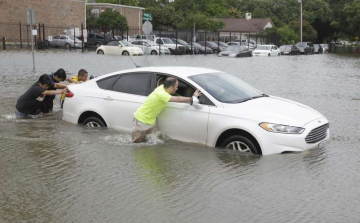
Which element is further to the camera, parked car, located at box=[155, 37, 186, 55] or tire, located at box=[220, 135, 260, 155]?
parked car, located at box=[155, 37, 186, 55]

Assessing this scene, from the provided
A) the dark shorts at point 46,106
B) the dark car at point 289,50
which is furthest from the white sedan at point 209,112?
the dark car at point 289,50

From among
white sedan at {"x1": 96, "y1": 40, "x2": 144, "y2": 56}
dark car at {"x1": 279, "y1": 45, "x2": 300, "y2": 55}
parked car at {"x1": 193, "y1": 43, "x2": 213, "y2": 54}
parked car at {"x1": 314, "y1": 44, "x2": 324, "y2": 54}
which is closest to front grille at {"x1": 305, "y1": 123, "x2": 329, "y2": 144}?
white sedan at {"x1": 96, "y1": 40, "x2": 144, "y2": 56}

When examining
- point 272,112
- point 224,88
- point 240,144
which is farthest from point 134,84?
point 272,112

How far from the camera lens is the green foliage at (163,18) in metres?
76.8

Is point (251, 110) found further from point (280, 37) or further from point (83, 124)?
point (280, 37)

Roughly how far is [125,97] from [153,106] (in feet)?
2.99

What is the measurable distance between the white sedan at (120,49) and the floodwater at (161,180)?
31167 millimetres

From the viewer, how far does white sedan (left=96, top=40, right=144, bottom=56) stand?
135ft

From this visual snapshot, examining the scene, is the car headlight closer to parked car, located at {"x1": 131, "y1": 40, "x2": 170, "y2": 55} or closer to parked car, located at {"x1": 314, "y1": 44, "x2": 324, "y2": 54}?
parked car, located at {"x1": 131, "y1": 40, "x2": 170, "y2": 55}

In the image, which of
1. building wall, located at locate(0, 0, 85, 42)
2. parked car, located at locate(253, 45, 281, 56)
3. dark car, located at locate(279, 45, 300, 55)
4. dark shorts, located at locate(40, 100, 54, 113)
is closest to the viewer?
dark shorts, located at locate(40, 100, 54, 113)

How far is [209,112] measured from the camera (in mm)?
7891

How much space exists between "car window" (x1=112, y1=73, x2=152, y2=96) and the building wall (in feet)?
153

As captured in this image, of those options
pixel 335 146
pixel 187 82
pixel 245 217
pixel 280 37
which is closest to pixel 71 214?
pixel 245 217

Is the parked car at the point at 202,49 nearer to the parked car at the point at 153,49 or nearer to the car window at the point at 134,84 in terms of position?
the parked car at the point at 153,49
